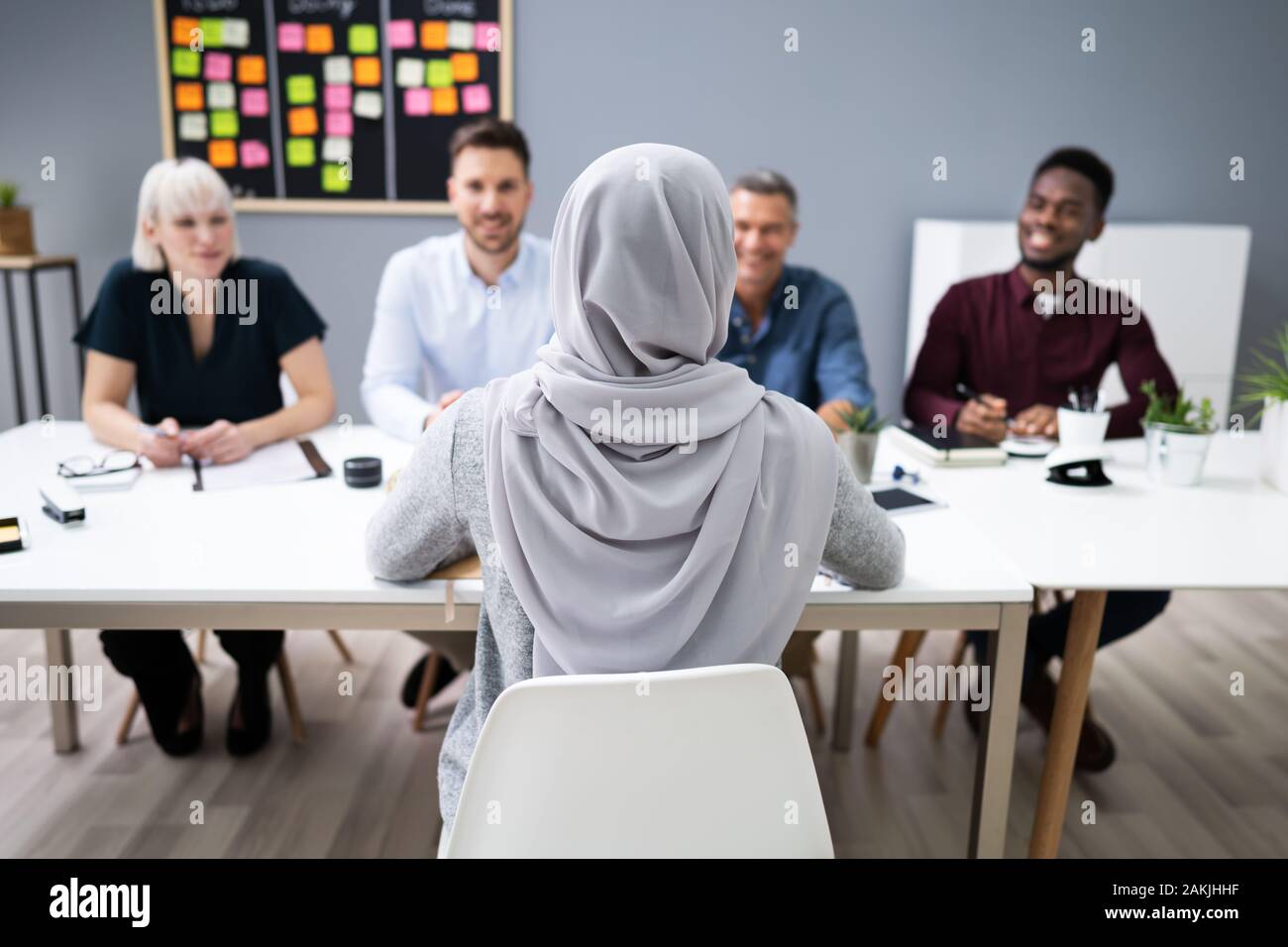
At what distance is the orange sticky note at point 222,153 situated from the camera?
3.86m

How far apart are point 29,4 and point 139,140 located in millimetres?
579

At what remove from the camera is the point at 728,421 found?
3.87 ft

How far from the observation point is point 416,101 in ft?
12.5

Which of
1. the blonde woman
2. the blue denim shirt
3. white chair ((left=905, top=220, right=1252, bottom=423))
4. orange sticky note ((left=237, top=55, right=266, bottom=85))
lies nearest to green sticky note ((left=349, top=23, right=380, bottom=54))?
orange sticky note ((left=237, top=55, right=266, bottom=85))

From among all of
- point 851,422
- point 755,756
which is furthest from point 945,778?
point 755,756

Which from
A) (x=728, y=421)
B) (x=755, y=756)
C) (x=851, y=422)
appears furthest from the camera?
(x=851, y=422)

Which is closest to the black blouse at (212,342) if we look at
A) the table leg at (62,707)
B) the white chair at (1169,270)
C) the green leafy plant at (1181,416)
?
the table leg at (62,707)

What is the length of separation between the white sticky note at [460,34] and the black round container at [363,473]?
93.0 inches

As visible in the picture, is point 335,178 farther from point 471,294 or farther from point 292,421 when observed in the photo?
point 292,421

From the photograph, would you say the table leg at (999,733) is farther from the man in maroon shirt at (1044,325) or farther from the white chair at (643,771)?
the man in maroon shirt at (1044,325)

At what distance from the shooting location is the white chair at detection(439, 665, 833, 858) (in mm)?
1007

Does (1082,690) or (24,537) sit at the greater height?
(24,537)

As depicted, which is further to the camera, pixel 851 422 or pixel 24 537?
pixel 851 422
